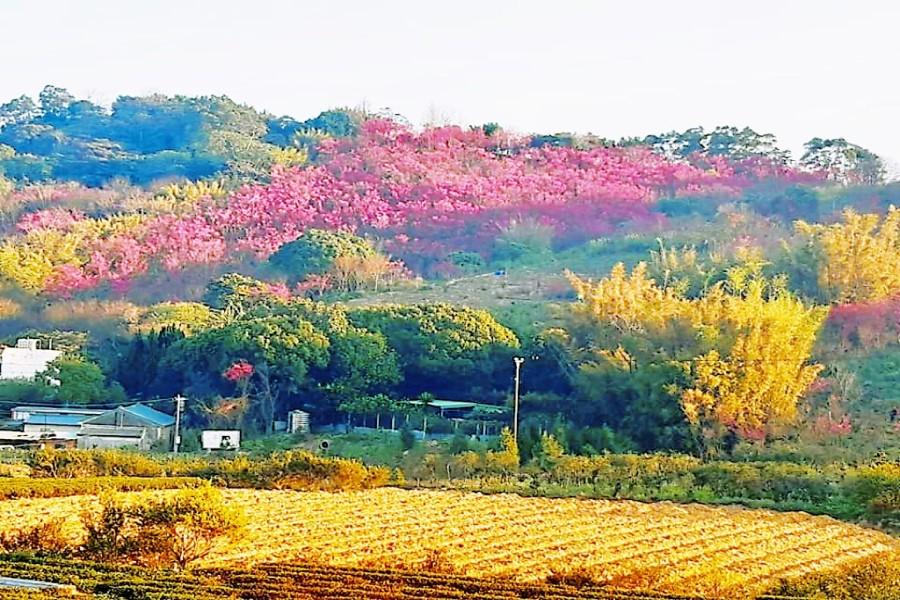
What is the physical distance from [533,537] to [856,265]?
17889 mm

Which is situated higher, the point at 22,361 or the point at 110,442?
the point at 22,361

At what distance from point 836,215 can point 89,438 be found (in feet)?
83.7

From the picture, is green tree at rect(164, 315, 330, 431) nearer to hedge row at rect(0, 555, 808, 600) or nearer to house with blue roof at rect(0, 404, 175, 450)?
house with blue roof at rect(0, 404, 175, 450)

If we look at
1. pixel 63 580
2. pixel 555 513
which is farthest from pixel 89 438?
pixel 63 580

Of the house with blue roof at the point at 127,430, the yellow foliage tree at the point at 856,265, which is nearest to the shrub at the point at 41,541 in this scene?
the house with blue roof at the point at 127,430

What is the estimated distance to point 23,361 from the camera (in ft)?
128

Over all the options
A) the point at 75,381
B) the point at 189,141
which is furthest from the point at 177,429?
the point at 189,141

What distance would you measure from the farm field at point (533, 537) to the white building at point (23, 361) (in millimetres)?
15793

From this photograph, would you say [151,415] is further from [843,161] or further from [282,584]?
[843,161]

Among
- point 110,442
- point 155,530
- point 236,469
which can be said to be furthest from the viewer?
point 110,442

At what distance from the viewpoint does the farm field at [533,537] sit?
16875 millimetres

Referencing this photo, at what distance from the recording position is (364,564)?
54.7 ft

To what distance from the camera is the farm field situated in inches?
664

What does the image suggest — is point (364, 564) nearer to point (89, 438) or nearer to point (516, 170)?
point (89, 438)
